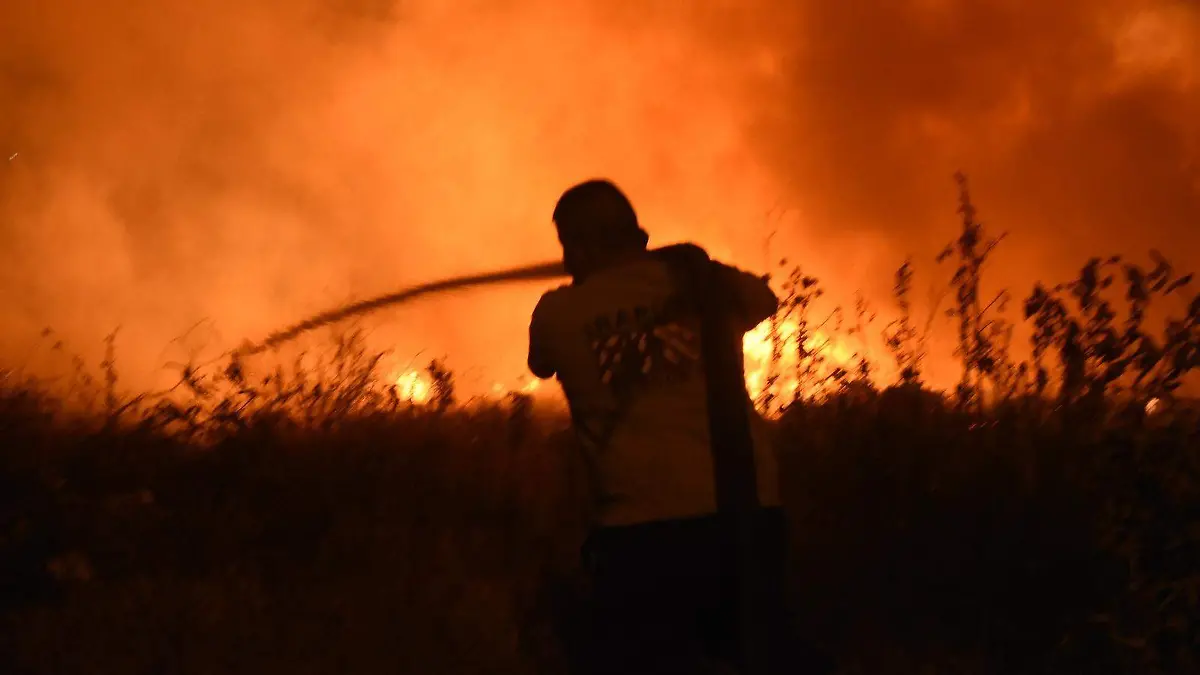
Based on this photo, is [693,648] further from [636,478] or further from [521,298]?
[521,298]

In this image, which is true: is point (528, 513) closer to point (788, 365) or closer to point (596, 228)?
point (788, 365)

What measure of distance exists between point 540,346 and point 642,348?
0.98ft

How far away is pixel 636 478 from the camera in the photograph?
6.08ft

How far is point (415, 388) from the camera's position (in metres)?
4.64

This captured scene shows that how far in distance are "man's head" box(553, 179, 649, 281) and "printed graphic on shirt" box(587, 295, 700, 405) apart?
22 centimetres

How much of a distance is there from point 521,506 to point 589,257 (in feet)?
7.84

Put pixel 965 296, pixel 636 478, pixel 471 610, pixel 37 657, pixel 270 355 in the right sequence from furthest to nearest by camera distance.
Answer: pixel 270 355 < pixel 965 296 < pixel 471 610 < pixel 37 657 < pixel 636 478

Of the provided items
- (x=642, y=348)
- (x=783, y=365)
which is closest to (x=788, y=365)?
(x=783, y=365)

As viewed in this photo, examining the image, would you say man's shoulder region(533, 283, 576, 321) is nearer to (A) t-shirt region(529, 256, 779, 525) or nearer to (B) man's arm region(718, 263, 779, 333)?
(A) t-shirt region(529, 256, 779, 525)

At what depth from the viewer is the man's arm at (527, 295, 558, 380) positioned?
6.63 ft

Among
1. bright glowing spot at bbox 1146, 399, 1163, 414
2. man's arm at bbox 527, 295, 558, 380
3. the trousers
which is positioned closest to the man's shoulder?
man's arm at bbox 527, 295, 558, 380

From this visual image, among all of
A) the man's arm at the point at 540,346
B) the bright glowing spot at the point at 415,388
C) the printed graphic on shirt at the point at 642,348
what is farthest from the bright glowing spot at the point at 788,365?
the printed graphic on shirt at the point at 642,348

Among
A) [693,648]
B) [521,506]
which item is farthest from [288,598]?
[693,648]

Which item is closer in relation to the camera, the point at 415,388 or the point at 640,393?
the point at 640,393
